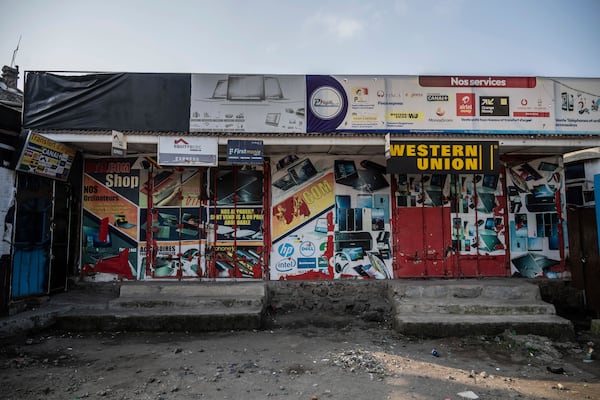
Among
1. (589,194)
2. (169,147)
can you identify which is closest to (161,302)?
(169,147)

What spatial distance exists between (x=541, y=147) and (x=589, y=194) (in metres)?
2.50

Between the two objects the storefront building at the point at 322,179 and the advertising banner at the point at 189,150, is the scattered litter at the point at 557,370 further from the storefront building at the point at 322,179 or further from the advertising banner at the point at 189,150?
the advertising banner at the point at 189,150

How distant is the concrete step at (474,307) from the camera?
737 centimetres

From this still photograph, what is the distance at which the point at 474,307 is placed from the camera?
7488 mm

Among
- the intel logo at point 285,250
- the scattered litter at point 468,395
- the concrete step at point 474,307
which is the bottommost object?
the scattered litter at point 468,395

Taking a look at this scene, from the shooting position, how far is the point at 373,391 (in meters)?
4.59

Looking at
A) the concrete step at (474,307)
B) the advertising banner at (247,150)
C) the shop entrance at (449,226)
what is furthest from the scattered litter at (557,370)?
the advertising banner at (247,150)

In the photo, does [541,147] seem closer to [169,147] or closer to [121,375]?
[169,147]

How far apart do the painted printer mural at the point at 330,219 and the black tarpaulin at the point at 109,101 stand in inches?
111

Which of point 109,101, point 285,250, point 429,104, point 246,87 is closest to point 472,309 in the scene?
point 285,250

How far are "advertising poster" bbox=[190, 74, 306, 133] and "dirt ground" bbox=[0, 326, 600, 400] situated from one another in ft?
14.9

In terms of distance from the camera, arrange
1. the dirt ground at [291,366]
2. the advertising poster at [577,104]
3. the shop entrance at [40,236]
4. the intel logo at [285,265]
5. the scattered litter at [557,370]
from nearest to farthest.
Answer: the dirt ground at [291,366], the scattered litter at [557,370], the shop entrance at [40,236], the advertising poster at [577,104], the intel logo at [285,265]

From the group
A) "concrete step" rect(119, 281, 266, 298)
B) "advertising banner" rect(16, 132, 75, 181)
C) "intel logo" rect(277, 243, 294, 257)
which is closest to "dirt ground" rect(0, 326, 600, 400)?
"concrete step" rect(119, 281, 266, 298)

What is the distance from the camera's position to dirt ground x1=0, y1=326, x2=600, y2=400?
4594 millimetres
